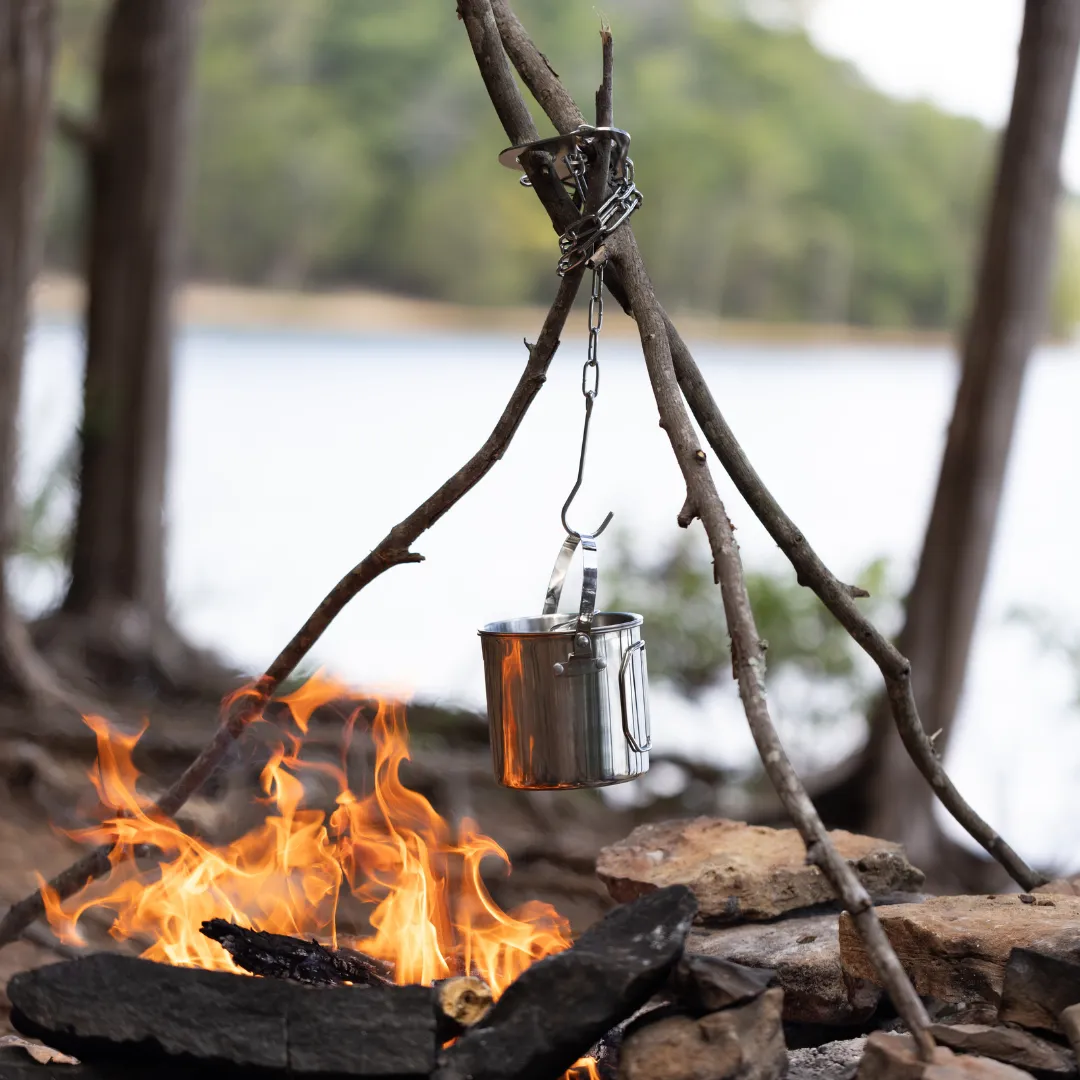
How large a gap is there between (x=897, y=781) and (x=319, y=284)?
4.42 m

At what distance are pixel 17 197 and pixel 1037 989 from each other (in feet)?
13.3

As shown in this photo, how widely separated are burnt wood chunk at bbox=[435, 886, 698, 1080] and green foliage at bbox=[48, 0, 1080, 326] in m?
5.08

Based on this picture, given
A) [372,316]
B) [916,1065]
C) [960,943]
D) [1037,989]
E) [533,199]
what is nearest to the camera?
[916,1065]

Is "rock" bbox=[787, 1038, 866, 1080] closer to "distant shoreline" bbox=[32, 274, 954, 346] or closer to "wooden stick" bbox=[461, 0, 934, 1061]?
"wooden stick" bbox=[461, 0, 934, 1061]

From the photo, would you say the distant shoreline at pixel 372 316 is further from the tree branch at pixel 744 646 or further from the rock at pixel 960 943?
the rock at pixel 960 943

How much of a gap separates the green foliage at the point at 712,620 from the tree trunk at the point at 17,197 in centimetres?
264

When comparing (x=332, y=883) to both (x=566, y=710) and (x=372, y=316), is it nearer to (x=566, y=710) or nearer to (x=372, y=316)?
(x=566, y=710)

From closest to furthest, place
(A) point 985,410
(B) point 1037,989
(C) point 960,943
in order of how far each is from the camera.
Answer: (B) point 1037,989 < (C) point 960,943 < (A) point 985,410

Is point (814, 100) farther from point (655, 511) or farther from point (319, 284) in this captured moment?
point (319, 284)

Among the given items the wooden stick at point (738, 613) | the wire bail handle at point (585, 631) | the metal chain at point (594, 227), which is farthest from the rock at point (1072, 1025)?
the metal chain at point (594, 227)

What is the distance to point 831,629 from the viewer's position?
5480 mm

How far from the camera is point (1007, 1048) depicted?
5.82ft

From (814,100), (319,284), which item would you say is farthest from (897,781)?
(319,284)

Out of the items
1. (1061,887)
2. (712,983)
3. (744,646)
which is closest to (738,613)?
(744,646)
